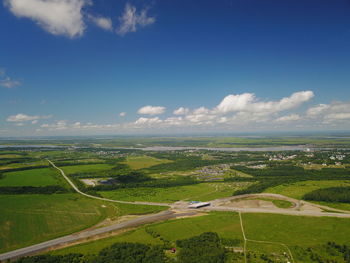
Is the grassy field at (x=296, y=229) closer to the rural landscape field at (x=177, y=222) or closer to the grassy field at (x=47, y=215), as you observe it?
the rural landscape field at (x=177, y=222)

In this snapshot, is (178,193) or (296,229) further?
(178,193)

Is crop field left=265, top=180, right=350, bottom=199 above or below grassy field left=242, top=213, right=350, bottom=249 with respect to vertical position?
above

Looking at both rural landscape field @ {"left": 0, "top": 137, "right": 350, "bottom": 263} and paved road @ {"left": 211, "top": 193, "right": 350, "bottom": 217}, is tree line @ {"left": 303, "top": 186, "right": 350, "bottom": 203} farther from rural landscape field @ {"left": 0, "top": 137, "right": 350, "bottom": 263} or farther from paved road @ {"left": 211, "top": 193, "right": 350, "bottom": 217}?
paved road @ {"left": 211, "top": 193, "right": 350, "bottom": 217}

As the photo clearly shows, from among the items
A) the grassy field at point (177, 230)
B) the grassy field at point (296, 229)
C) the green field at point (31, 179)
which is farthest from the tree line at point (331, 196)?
the green field at point (31, 179)

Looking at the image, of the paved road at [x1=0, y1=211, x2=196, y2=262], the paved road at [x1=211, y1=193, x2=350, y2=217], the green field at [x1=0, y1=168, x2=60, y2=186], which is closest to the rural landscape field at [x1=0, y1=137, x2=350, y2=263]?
the paved road at [x1=0, y1=211, x2=196, y2=262]

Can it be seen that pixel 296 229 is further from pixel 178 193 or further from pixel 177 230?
pixel 178 193

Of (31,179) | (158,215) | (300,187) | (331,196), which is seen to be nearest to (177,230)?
(158,215)
